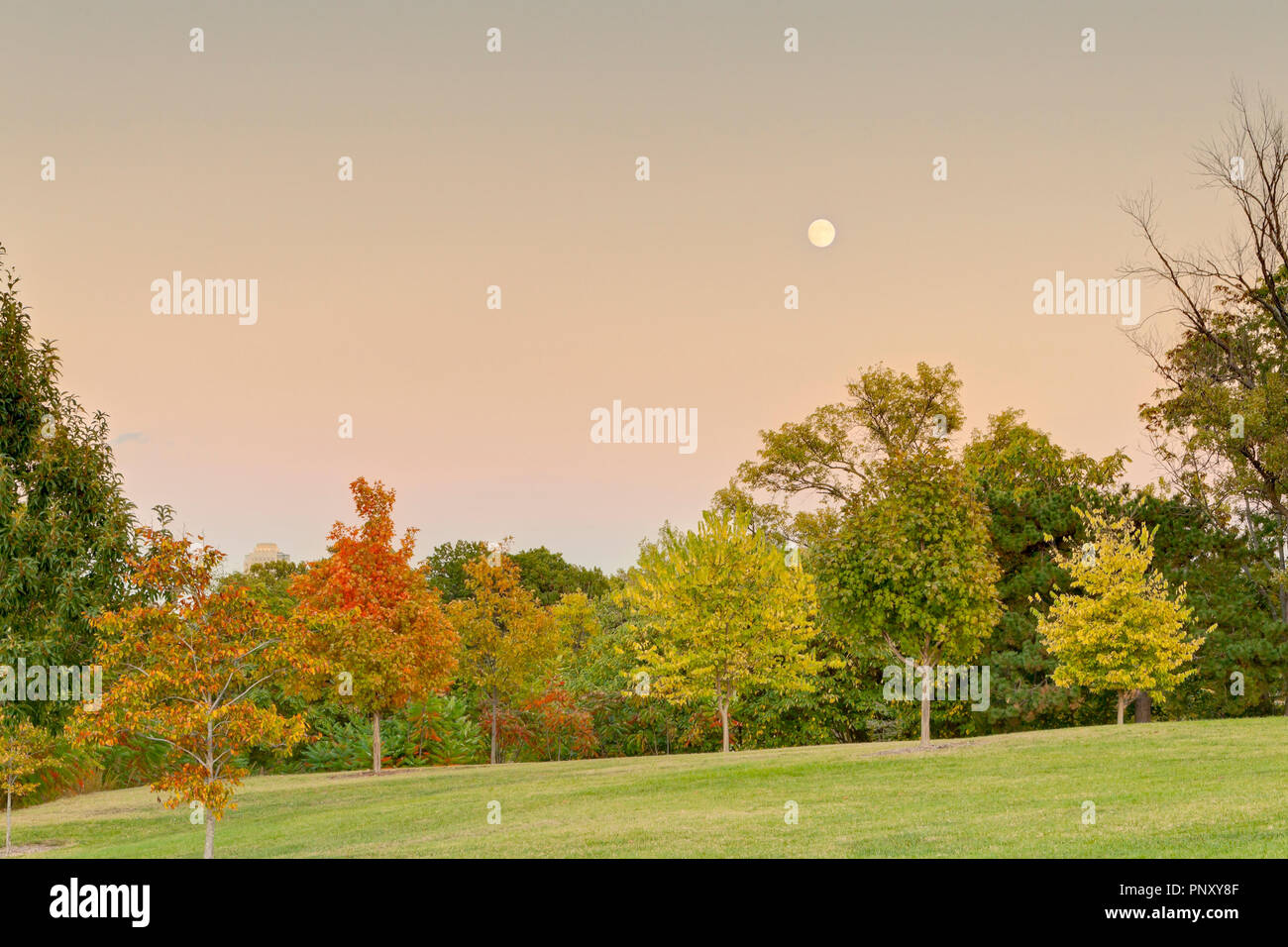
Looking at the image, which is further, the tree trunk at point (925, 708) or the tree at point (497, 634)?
the tree at point (497, 634)

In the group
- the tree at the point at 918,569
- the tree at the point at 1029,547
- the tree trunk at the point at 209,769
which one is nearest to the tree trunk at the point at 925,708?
the tree at the point at 918,569

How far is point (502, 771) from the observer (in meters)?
29.1

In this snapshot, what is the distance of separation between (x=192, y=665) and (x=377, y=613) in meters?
12.7

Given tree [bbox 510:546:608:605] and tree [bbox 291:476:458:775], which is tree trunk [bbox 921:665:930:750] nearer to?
tree [bbox 291:476:458:775]

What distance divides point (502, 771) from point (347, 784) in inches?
161

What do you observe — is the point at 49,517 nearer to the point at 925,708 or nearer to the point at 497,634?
the point at 497,634

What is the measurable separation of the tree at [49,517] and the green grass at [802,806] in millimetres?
4353

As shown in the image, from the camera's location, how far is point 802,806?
61.2ft

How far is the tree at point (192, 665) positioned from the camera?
16.5 meters

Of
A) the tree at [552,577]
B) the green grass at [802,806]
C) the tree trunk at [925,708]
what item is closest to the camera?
the green grass at [802,806]

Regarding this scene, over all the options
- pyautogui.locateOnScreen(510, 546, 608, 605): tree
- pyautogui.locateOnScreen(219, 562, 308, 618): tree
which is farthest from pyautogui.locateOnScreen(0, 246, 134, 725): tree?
pyautogui.locateOnScreen(510, 546, 608, 605): tree

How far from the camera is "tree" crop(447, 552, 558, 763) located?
1469 inches

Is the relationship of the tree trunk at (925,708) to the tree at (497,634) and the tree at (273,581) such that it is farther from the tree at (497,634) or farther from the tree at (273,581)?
the tree at (273,581)
